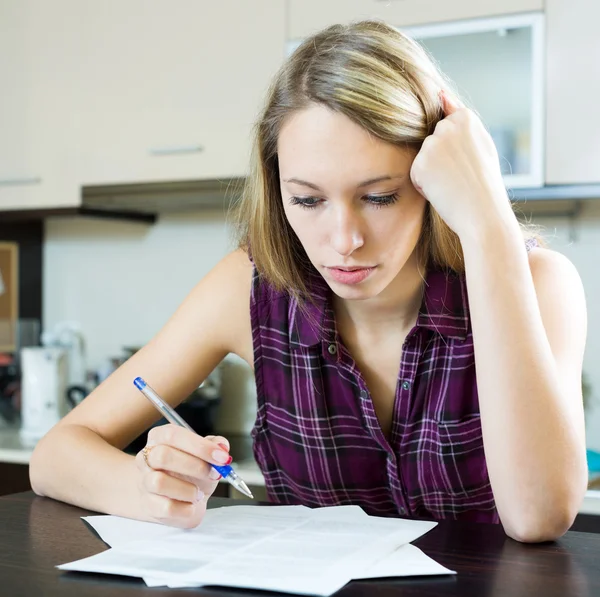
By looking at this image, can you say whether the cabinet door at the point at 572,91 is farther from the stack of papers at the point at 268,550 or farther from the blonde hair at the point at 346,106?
the stack of papers at the point at 268,550

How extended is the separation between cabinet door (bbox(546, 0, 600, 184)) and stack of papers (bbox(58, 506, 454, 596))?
1.26m

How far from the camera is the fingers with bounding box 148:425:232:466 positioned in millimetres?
916

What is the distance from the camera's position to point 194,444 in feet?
3.01

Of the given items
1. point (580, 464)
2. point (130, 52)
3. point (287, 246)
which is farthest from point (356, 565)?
point (130, 52)

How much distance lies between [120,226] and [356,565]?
89.8 inches

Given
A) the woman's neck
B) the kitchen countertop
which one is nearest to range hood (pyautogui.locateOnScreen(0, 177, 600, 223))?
the kitchen countertop

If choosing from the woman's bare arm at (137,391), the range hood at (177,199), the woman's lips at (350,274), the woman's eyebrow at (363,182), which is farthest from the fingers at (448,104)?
the range hood at (177,199)

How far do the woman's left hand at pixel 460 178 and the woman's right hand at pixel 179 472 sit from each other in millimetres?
384

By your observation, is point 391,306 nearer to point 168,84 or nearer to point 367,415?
point 367,415

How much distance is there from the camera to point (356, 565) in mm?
760

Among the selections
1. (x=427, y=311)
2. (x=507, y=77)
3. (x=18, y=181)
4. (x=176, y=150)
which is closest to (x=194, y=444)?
(x=427, y=311)

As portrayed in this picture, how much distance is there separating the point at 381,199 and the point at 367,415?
0.32 m

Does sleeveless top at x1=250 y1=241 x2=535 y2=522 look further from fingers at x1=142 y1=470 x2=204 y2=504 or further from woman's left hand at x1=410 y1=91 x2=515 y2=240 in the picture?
fingers at x1=142 y1=470 x2=204 y2=504

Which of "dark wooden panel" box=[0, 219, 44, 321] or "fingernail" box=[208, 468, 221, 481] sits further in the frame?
"dark wooden panel" box=[0, 219, 44, 321]
